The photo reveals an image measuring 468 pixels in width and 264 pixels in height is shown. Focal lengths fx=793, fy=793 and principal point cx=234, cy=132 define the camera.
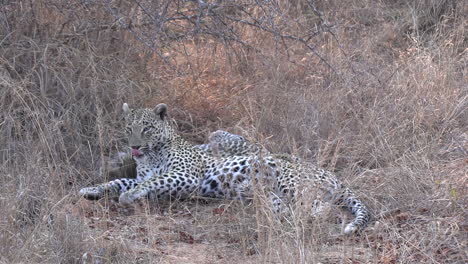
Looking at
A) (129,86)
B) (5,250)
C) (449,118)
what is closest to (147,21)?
(129,86)

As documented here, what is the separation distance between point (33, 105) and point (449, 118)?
3780 mm

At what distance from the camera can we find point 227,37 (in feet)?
24.8

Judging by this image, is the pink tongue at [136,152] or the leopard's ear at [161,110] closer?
the pink tongue at [136,152]

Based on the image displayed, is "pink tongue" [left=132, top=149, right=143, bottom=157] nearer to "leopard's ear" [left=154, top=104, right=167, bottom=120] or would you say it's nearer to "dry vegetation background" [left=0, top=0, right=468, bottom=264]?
"dry vegetation background" [left=0, top=0, right=468, bottom=264]

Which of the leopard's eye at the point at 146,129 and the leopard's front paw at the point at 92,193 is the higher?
the leopard's eye at the point at 146,129

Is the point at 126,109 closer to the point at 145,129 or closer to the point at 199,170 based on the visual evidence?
the point at 145,129

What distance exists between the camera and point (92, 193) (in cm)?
667

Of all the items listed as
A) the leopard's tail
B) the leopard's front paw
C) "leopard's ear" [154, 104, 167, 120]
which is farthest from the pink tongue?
the leopard's tail

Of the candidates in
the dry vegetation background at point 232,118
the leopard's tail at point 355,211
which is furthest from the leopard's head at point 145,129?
the leopard's tail at point 355,211

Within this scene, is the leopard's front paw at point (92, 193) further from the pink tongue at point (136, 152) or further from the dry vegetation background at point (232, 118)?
the pink tongue at point (136, 152)

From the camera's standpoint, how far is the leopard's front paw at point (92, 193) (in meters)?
6.62

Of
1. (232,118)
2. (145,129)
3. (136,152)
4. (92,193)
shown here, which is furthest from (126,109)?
(232,118)

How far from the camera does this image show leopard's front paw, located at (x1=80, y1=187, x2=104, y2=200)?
261 inches

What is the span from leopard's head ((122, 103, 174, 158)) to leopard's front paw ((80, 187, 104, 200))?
679mm
